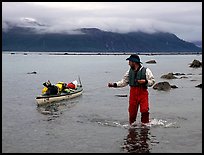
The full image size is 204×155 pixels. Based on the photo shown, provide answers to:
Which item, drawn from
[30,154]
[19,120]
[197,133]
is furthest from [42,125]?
[197,133]

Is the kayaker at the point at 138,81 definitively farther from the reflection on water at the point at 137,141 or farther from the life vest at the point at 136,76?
the reflection on water at the point at 137,141

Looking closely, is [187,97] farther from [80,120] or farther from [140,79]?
[140,79]

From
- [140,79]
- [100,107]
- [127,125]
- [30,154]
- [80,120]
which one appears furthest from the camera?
[100,107]

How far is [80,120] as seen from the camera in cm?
1712

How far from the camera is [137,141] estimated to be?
1273cm

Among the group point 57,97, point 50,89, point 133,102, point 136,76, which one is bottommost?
point 57,97

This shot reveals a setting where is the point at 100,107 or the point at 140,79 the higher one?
the point at 140,79

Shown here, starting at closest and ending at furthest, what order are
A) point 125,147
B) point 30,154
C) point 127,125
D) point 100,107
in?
1. point 30,154
2. point 125,147
3. point 127,125
4. point 100,107

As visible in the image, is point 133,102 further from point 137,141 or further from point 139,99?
point 137,141

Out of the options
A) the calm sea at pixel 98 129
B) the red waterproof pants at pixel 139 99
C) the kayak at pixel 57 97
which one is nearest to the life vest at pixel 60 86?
the kayak at pixel 57 97

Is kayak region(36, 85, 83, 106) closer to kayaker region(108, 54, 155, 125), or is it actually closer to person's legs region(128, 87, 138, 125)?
person's legs region(128, 87, 138, 125)

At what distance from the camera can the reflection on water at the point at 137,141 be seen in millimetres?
11633

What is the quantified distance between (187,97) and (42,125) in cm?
1300

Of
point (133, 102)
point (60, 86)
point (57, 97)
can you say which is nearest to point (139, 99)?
point (133, 102)
